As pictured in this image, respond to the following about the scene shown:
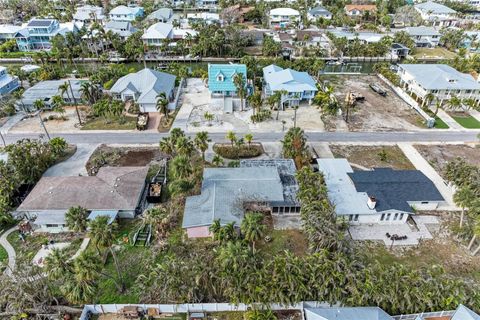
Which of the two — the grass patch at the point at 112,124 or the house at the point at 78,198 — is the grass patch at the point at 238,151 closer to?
the house at the point at 78,198

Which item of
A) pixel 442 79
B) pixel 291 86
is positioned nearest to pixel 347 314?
pixel 291 86

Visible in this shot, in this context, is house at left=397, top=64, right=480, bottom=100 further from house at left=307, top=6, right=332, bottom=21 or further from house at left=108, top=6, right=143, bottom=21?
house at left=108, top=6, right=143, bottom=21

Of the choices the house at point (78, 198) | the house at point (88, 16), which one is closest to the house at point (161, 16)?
the house at point (88, 16)

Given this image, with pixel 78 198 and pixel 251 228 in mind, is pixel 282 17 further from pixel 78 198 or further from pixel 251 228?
pixel 251 228

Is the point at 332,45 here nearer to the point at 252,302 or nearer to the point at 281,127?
the point at 281,127

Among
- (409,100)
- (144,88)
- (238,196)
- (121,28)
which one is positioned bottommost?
(238,196)
